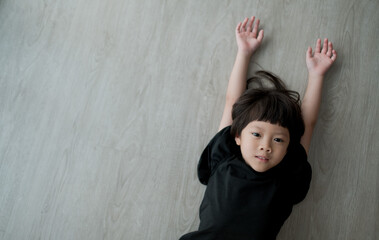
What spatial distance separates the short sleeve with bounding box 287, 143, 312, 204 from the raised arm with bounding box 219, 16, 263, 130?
0.82ft

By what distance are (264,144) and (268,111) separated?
0.35 feet

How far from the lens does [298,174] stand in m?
0.94

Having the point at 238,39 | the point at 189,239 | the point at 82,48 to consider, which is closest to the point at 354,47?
the point at 238,39

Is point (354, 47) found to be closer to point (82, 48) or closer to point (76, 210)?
point (82, 48)

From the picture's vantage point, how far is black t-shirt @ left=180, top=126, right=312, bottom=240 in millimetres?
869

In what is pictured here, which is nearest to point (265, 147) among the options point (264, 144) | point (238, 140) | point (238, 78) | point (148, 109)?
point (264, 144)

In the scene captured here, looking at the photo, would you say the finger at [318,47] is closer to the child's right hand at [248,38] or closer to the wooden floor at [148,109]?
the wooden floor at [148,109]

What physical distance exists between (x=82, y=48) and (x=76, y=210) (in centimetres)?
62

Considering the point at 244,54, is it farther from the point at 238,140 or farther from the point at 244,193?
the point at 244,193

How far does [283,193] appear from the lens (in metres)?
0.92

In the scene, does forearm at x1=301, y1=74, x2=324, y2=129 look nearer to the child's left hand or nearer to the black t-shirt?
the child's left hand

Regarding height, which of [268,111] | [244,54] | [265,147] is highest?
[244,54]

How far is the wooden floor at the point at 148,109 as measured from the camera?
103 cm

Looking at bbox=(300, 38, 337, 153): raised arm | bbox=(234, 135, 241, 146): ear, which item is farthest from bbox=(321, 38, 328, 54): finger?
bbox=(234, 135, 241, 146): ear
